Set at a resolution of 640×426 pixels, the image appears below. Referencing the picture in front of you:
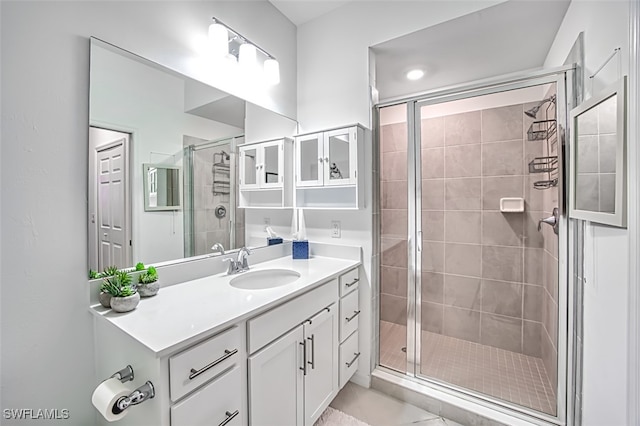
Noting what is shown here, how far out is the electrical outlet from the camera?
2027 mm

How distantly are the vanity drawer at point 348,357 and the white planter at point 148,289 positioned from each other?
43.4 inches

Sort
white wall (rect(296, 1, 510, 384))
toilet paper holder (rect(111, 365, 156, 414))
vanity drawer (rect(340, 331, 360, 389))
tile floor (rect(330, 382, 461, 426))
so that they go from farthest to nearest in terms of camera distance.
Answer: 1. white wall (rect(296, 1, 510, 384))
2. vanity drawer (rect(340, 331, 360, 389))
3. tile floor (rect(330, 382, 461, 426))
4. toilet paper holder (rect(111, 365, 156, 414))

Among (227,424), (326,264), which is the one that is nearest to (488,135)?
(326,264)

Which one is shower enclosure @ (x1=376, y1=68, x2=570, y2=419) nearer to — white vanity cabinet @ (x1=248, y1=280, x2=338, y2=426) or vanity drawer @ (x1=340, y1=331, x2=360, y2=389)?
vanity drawer @ (x1=340, y1=331, x2=360, y2=389)

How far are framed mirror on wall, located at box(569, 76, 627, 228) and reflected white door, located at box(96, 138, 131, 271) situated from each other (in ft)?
6.36

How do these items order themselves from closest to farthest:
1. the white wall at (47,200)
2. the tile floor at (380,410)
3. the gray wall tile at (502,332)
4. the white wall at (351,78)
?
the white wall at (47,200) < the tile floor at (380,410) < the white wall at (351,78) < the gray wall tile at (502,332)

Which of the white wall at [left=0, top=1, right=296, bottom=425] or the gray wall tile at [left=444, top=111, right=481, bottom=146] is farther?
the gray wall tile at [left=444, top=111, right=481, bottom=146]

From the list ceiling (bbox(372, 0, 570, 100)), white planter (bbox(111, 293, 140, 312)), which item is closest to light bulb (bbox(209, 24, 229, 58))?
ceiling (bbox(372, 0, 570, 100))

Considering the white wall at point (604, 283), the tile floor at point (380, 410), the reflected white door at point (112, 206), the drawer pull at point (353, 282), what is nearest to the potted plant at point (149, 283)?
the reflected white door at point (112, 206)

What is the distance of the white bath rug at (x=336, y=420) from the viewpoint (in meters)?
1.55

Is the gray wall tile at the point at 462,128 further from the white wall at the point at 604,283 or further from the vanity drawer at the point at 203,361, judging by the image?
the vanity drawer at the point at 203,361

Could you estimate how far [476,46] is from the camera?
190 centimetres

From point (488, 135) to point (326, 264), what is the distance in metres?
1.56

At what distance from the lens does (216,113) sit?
5.34 feet
